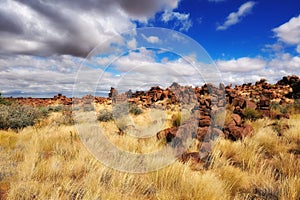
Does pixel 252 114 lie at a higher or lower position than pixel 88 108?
higher

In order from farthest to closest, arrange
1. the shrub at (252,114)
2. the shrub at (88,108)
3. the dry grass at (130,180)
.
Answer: the shrub at (88,108) < the shrub at (252,114) < the dry grass at (130,180)

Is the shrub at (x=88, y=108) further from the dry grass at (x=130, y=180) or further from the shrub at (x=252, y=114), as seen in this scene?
the dry grass at (x=130, y=180)

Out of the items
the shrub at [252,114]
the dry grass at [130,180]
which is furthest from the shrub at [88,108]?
the dry grass at [130,180]

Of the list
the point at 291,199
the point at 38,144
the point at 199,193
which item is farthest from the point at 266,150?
the point at 38,144

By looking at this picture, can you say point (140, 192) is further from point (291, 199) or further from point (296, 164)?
point (296, 164)

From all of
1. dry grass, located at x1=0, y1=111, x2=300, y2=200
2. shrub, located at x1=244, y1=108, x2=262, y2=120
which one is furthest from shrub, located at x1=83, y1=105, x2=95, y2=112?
dry grass, located at x1=0, y1=111, x2=300, y2=200

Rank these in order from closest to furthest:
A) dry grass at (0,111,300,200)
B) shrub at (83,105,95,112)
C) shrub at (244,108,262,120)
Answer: dry grass at (0,111,300,200) < shrub at (244,108,262,120) < shrub at (83,105,95,112)

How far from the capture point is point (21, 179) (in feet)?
12.2

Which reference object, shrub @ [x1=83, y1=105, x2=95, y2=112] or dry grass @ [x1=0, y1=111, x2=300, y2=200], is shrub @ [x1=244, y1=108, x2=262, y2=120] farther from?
shrub @ [x1=83, y1=105, x2=95, y2=112]

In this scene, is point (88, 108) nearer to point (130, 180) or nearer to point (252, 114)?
point (252, 114)

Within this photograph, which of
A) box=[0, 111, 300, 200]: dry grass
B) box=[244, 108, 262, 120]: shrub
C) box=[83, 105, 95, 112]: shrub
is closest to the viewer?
box=[0, 111, 300, 200]: dry grass

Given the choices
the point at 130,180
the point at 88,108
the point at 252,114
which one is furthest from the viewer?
the point at 88,108

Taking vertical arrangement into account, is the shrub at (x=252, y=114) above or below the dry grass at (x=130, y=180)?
above

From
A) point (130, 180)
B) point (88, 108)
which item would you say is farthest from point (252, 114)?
point (88, 108)
